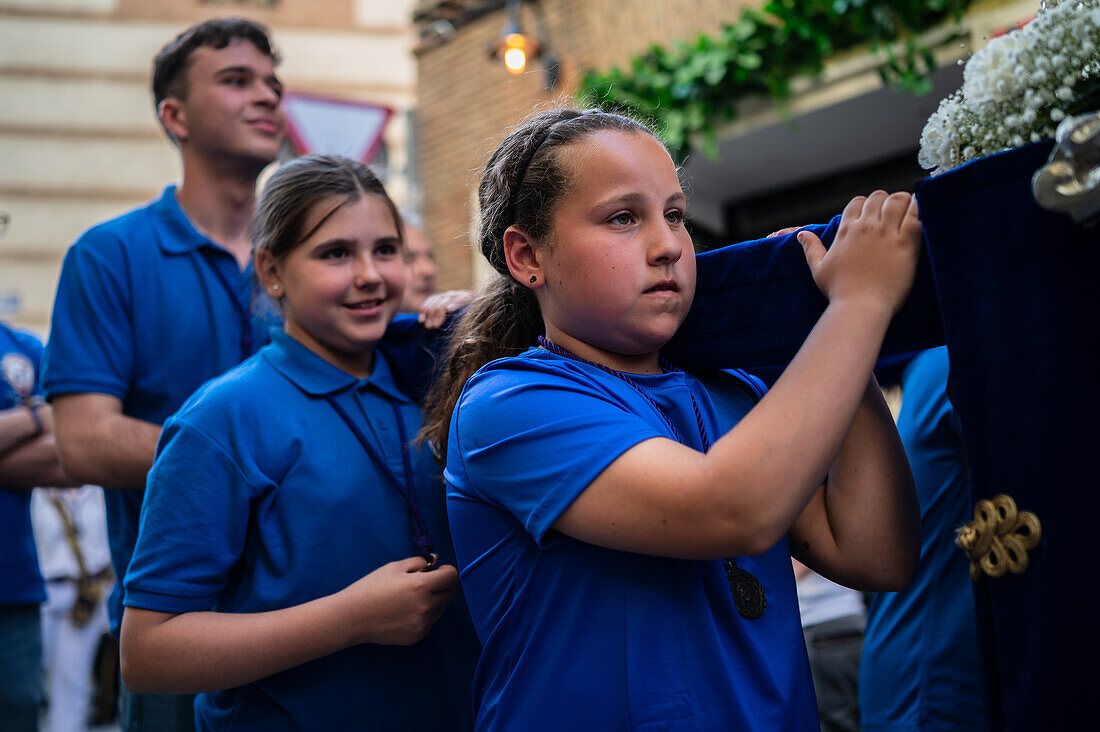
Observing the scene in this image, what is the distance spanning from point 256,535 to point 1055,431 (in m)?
1.36

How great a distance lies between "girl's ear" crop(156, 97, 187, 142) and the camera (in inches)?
109

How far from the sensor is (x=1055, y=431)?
3.84ft

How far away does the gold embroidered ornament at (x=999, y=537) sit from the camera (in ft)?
3.88

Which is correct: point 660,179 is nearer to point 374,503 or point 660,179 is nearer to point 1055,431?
point 1055,431

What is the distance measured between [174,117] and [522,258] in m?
1.55

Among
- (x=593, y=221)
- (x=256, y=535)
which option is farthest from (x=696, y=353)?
(x=256, y=535)

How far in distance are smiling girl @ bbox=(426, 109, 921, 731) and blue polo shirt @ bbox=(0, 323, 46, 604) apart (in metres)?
2.01

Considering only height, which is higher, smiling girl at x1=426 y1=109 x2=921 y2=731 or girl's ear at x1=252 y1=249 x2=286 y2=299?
girl's ear at x1=252 y1=249 x2=286 y2=299

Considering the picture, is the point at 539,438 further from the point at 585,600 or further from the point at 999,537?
the point at 999,537

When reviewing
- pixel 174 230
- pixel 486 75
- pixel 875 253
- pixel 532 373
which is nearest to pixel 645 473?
pixel 532 373

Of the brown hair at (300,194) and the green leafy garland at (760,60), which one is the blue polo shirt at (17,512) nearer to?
the brown hair at (300,194)

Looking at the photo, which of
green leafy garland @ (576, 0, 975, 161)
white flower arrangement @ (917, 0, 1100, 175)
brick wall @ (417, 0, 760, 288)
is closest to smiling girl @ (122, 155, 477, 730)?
white flower arrangement @ (917, 0, 1100, 175)

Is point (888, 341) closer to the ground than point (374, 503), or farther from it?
farther from it

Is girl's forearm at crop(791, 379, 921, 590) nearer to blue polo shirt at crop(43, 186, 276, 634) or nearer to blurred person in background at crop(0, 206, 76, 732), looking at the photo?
blue polo shirt at crop(43, 186, 276, 634)
